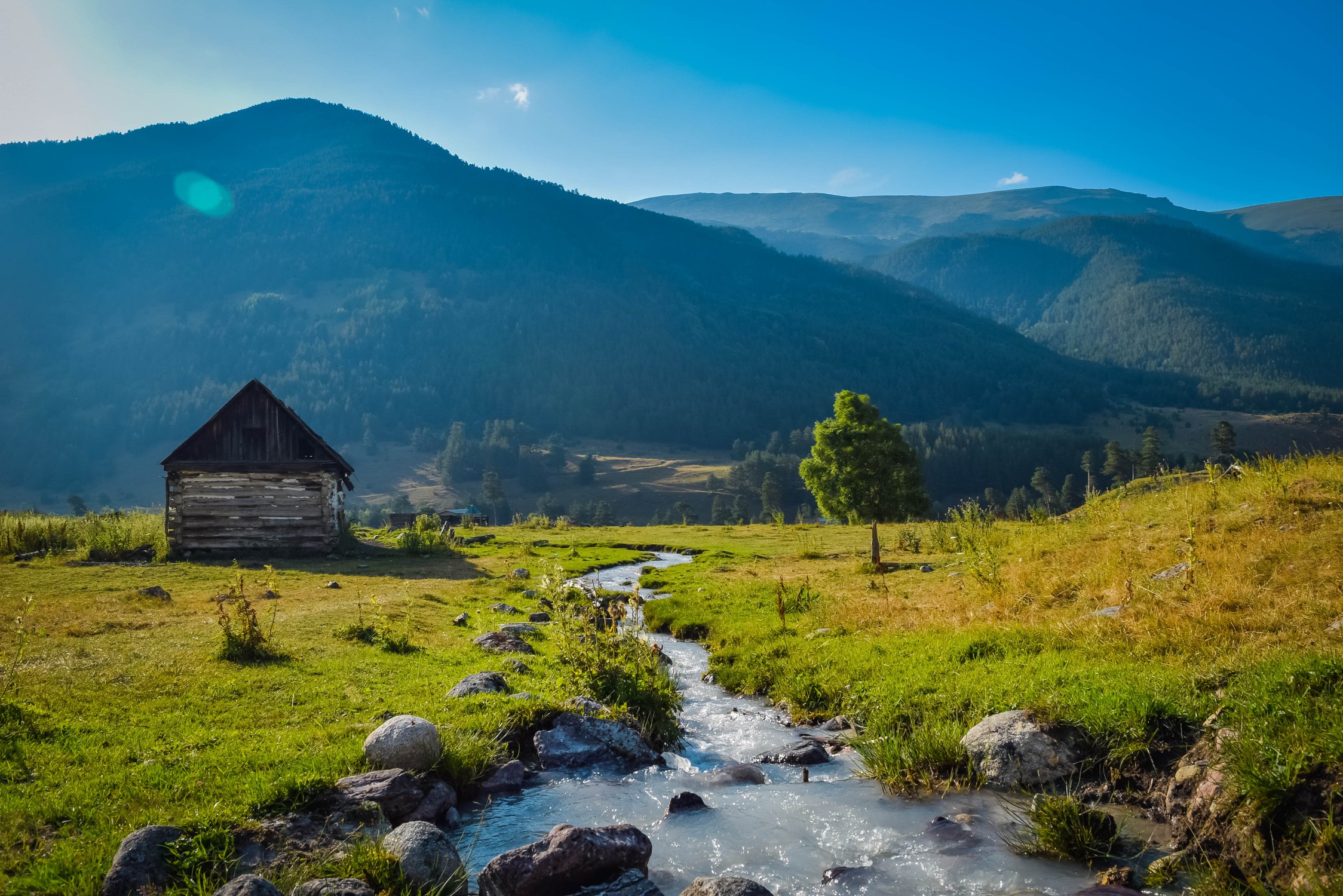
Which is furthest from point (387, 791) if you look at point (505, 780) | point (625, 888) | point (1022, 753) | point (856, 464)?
point (856, 464)

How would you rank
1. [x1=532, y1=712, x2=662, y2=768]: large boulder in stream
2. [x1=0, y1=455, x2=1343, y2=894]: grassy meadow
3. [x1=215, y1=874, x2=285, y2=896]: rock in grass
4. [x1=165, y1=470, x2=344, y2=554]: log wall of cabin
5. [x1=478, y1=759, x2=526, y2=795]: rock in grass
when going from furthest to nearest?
[x1=165, y1=470, x2=344, y2=554]: log wall of cabin, [x1=532, y1=712, x2=662, y2=768]: large boulder in stream, [x1=478, y1=759, x2=526, y2=795]: rock in grass, [x1=0, y1=455, x2=1343, y2=894]: grassy meadow, [x1=215, y1=874, x2=285, y2=896]: rock in grass

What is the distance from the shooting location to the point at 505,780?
33.6ft

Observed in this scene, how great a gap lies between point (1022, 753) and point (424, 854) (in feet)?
25.2

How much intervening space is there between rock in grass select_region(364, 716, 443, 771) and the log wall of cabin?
32773 mm

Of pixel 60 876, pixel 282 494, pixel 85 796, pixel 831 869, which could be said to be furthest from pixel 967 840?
pixel 282 494

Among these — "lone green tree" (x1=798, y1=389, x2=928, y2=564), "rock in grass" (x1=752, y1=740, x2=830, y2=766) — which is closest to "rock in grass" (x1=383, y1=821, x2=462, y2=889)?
"rock in grass" (x1=752, y1=740, x2=830, y2=766)

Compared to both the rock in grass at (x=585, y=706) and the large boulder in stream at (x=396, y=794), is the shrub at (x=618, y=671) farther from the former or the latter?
the large boulder in stream at (x=396, y=794)

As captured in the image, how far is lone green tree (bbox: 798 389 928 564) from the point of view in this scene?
3050cm

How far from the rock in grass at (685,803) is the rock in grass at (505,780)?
7.47ft

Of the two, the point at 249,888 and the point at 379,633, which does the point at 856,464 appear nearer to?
the point at 379,633

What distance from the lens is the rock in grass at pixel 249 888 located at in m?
6.21

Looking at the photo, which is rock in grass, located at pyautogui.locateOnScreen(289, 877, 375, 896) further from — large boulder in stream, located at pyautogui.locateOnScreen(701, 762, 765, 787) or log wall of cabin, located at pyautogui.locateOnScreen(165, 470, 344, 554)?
log wall of cabin, located at pyautogui.locateOnScreen(165, 470, 344, 554)

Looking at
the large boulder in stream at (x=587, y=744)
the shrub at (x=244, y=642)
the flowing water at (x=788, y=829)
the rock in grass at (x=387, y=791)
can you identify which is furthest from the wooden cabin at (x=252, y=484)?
the flowing water at (x=788, y=829)

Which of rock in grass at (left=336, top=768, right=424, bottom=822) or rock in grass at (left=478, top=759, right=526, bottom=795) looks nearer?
rock in grass at (left=336, top=768, right=424, bottom=822)
